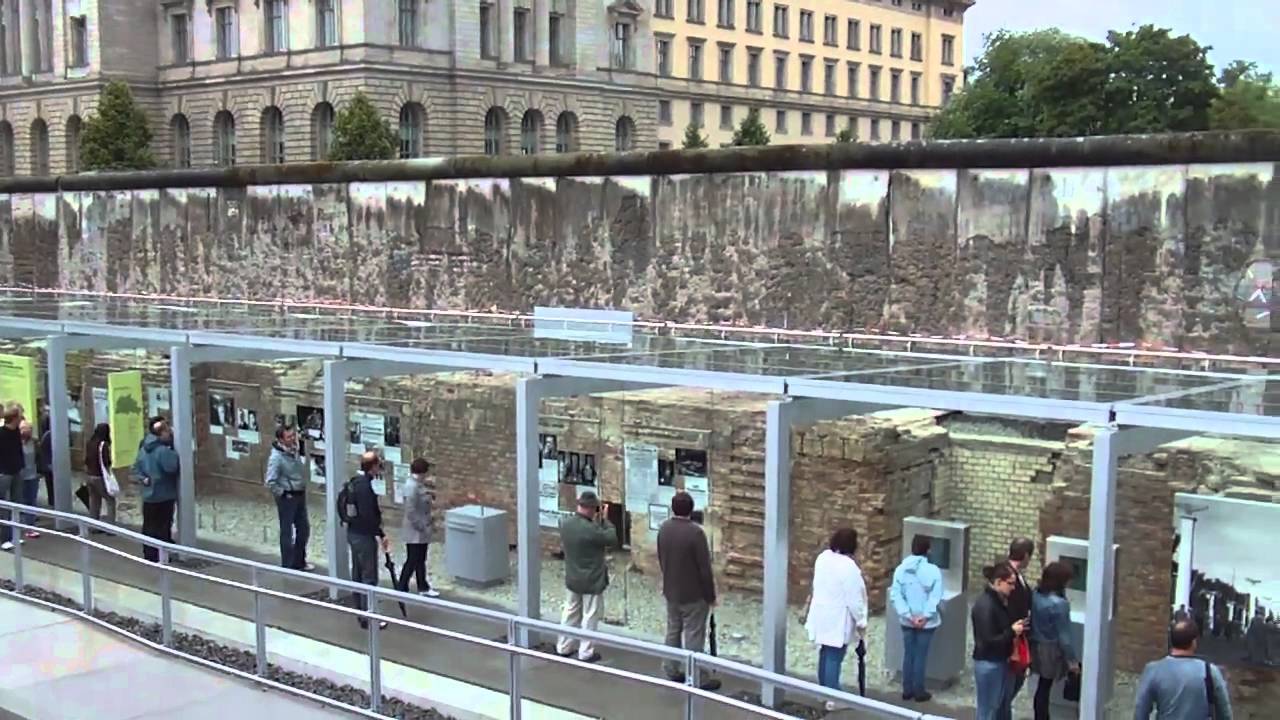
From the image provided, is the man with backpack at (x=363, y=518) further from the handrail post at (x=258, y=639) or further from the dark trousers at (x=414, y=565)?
the handrail post at (x=258, y=639)

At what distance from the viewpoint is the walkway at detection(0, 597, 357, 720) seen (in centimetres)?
833

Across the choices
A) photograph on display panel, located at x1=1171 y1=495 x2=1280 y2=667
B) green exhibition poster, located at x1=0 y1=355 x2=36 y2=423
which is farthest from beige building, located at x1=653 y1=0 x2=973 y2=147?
photograph on display panel, located at x1=1171 y1=495 x2=1280 y2=667

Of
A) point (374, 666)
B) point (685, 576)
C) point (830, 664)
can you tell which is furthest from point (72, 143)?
point (830, 664)

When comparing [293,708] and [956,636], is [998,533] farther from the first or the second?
[293,708]

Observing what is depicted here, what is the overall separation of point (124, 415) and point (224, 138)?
171ft

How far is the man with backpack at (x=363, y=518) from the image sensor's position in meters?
10.5

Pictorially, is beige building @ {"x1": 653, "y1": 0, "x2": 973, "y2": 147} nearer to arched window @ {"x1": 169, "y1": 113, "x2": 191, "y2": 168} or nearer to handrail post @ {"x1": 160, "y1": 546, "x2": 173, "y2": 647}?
arched window @ {"x1": 169, "y1": 113, "x2": 191, "y2": 168}

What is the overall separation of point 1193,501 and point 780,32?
8184cm

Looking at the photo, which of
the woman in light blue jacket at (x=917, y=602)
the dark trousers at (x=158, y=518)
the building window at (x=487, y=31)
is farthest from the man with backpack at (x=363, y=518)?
the building window at (x=487, y=31)

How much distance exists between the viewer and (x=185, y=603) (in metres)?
9.42

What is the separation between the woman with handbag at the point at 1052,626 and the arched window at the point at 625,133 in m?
62.0

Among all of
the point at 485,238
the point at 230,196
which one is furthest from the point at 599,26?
the point at 485,238

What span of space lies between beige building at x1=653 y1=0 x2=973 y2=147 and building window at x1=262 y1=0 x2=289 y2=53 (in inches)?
930

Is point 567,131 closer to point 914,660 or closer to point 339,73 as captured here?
point 339,73
